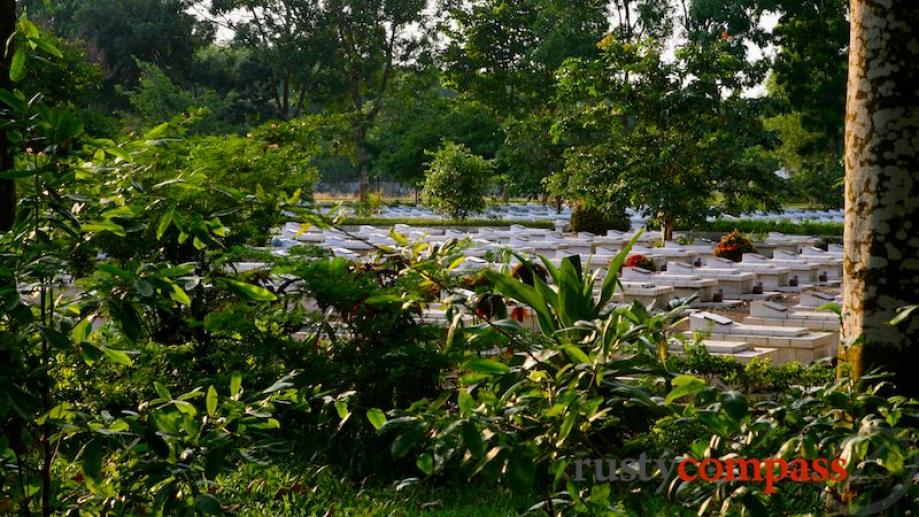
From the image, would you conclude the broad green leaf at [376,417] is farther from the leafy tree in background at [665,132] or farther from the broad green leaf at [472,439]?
the leafy tree in background at [665,132]

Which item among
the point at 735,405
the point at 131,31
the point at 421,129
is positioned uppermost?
the point at 131,31

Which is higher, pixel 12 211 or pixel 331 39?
pixel 331 39

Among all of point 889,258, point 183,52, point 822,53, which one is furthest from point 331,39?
point 889,258

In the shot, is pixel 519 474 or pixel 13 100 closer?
pixel 519 474

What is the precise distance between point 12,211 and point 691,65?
16.0 meters

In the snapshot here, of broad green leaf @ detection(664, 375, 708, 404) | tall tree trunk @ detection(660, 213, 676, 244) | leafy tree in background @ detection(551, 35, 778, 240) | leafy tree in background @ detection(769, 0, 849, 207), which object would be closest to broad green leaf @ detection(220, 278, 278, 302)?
broad green leaf @ detection(664, 375, 708, 404)

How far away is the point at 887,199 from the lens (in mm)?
3502

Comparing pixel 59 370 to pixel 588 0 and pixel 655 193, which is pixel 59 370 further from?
pixel 588 0

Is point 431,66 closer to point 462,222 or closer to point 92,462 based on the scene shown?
point 462,222

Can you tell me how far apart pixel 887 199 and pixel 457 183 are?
23.2 metres

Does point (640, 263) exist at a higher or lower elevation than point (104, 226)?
lower

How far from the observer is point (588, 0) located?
36.8 metres

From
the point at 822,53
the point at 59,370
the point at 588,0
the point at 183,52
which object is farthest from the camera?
the point at 183,52

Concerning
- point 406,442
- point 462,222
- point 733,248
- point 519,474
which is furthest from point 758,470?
point 462,222
